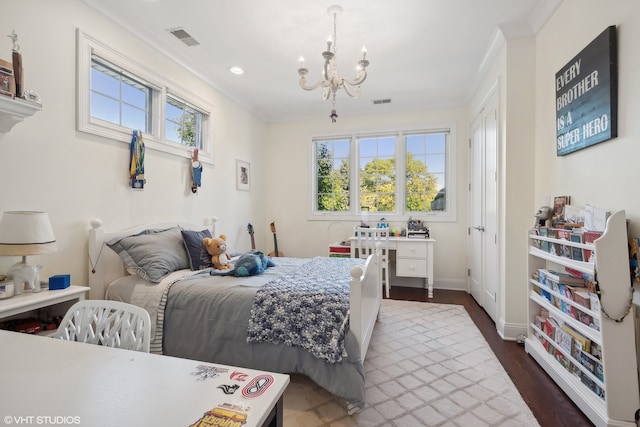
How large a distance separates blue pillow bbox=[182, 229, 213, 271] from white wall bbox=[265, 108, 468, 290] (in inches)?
93.3

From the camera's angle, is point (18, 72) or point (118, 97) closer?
point (18, 72)

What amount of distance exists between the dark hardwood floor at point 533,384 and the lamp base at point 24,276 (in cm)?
294

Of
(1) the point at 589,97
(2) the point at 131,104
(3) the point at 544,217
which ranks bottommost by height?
(3) the point at 544,217

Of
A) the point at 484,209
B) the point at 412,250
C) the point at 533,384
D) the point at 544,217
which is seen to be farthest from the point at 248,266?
the point at 484,209

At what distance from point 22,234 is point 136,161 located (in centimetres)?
108

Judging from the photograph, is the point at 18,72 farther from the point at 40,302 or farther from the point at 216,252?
the point at 216,252

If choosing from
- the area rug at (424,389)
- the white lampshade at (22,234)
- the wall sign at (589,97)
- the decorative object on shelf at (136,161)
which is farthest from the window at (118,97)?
the wall sign at (589,97)

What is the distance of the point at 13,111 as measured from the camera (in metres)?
1.61

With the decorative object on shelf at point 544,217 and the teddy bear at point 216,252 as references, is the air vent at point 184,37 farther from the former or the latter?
the decorative object on shelf at point 544,217

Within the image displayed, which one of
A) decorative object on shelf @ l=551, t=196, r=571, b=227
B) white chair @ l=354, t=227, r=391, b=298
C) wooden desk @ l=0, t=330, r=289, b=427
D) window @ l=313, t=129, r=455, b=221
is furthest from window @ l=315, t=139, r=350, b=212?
wooden desk @ l=0, t=330, r=289, b=427

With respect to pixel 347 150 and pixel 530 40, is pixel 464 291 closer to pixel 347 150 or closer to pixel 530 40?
pixel 347 150

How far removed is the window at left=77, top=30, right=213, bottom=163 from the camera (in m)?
2.19

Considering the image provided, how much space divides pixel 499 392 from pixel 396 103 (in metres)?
3.66

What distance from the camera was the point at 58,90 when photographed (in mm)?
2016
